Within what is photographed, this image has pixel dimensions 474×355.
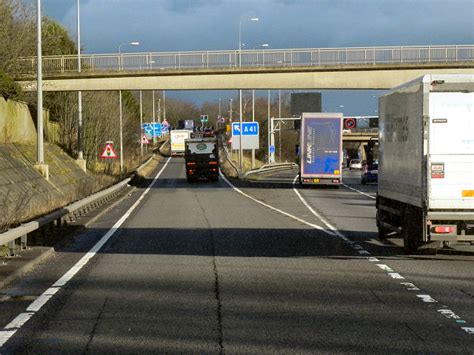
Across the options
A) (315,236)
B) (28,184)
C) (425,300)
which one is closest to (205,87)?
(28,184)

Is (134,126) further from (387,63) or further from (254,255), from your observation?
(254,255)

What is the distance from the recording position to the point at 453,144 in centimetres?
1350

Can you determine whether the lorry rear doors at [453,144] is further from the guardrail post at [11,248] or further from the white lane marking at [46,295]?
the guardrail post at [11,248]

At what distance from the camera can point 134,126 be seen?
101812 mm

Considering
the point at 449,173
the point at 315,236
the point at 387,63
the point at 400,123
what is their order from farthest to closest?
the point at 387,63 < the point at 315,236 < the point at 400,123 < the point at 449,173

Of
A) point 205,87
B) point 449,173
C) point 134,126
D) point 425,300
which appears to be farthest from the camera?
point 134,126

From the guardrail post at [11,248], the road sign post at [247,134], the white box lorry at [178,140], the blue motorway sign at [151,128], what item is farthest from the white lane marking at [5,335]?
the white box lorry at [178,140]

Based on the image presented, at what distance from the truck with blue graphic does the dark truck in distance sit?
14335 mm

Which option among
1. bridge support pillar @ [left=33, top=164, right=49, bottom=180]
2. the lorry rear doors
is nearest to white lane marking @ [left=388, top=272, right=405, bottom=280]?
the lorry rear doors

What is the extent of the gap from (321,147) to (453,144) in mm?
33009

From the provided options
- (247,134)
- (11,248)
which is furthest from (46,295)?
(247,134)

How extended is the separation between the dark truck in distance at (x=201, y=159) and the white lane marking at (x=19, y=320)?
51.3 m

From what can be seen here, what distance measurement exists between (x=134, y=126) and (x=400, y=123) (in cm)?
8786

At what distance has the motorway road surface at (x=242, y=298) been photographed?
7.84 metres
